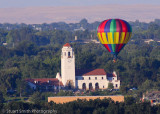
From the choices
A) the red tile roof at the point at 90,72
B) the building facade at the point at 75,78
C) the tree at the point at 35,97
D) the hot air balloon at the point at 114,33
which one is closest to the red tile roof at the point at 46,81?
the building facade at the point at 75,78

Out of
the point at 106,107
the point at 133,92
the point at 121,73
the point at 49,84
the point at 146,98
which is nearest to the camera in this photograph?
the point at 106,107

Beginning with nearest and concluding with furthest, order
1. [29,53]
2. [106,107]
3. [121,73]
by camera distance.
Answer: [106,107], [121,73], [29,53]

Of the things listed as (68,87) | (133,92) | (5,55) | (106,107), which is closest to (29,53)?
(5,55)

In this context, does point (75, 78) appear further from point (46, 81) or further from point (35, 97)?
point (35, 97)

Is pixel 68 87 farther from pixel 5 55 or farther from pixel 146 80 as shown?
pixel 5 55

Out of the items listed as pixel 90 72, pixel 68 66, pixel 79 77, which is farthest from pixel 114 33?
pixel 90 72

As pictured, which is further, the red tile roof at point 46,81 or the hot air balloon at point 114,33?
the red tile roof at point 46,81

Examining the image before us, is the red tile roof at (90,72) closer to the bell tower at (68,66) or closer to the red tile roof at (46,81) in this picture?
the bell tower at (68,66)

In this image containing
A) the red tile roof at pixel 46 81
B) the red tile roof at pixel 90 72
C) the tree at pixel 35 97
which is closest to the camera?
the tree at pixel 35 97
